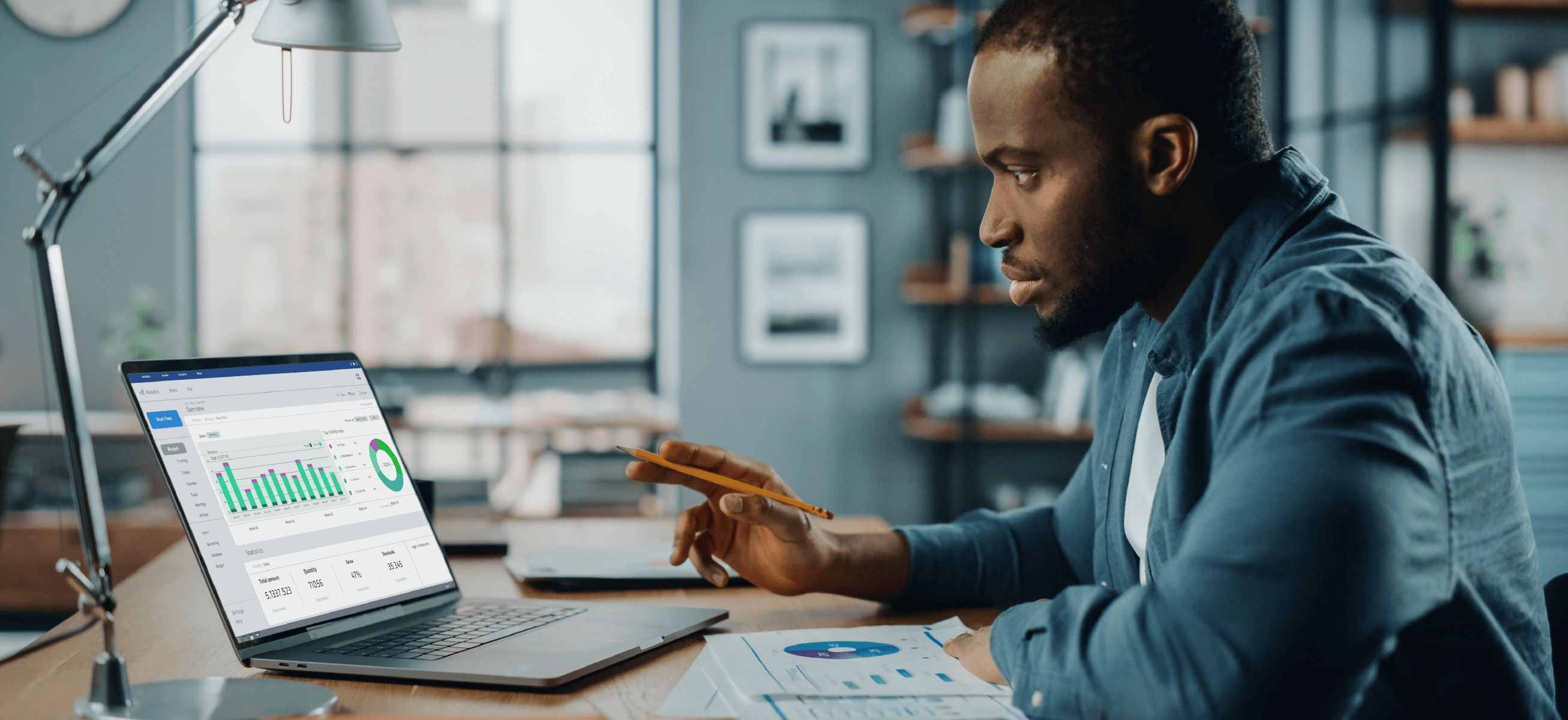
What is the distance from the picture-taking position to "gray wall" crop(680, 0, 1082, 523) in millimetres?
4293

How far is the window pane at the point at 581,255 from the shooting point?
4688mm

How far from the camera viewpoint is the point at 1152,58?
0.92 metres

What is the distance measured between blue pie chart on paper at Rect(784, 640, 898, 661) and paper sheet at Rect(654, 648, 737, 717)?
0.10 metres

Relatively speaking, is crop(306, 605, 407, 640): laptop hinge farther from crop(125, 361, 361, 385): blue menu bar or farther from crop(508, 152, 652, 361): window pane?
crop(508, 152, 652, 361): window pane

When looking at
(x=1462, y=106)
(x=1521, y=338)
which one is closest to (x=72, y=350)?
(x=1521, y=338)

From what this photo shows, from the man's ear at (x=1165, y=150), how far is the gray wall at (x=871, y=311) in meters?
3.39

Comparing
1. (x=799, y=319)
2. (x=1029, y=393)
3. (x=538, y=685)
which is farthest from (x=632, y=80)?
(x=538, y=685)

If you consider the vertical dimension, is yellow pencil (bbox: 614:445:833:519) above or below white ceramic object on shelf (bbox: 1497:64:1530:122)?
→ below

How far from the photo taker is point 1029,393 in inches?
172

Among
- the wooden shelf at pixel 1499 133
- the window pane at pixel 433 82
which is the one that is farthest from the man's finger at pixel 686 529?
the window pane at pixel 433 82

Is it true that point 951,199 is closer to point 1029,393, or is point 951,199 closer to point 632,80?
point 1029,393

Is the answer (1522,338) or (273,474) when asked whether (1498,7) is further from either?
(273,474)

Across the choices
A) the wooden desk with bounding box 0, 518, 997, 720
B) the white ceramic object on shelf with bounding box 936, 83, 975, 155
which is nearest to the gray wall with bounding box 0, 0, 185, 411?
the white ceramic object on shelf with bounding box 936, 83, 975, 155

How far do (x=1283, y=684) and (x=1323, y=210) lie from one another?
437mm
